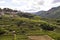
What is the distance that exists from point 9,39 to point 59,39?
13.2m

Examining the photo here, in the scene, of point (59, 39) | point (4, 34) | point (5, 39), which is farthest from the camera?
point (4, 34)

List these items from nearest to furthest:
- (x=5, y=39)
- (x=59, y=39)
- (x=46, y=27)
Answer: (x=59, y=39), (x=5, y=39), (x=46, y=27)

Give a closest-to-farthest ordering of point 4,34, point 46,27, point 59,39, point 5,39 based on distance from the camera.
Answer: point 59,39
point 5,39
point 4,34
point 46,27

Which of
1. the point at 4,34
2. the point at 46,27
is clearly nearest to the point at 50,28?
the point at 46,27

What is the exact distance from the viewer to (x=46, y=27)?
6381cm

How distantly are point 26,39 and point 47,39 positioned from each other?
5704mm

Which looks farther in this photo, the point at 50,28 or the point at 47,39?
the point at 50,28

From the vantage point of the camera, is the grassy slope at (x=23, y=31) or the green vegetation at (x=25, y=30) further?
the green vegetation at (x=25, y=30)

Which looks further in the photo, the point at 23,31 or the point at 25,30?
the point at 25,30

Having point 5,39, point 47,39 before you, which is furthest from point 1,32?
point 47,39

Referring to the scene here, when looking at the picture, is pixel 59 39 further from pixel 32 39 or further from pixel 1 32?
pixel 1 32

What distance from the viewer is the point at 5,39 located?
41125 mm

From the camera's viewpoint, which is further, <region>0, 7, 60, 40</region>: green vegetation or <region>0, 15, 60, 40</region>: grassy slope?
<region>0, 7, 60, 40</region>: green vegetation

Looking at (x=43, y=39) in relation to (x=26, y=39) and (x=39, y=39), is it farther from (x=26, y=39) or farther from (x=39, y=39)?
(x=26, y=39)
